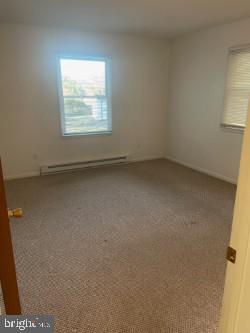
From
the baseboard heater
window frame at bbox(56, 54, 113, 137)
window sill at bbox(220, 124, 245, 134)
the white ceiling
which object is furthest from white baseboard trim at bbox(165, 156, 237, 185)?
the white ceiling

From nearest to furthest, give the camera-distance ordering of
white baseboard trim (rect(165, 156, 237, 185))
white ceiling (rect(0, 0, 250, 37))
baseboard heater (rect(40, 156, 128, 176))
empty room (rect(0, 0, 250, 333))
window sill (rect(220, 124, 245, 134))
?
empty room (rect(0, 0, 250, 333)), white ceiling (rect(0, 0, 250, 37)), window sill (rect(220, 124, 245, 134)), white baseboard trim (rect(165, 156, 237, 185)), baseboard heater (rect(40, 156, 128, 176))

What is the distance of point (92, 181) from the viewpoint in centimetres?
396

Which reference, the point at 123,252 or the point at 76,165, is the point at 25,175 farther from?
the point at 123,252

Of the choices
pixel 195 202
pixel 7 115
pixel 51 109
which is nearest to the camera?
pixel 195 202

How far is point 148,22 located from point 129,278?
11.3ft

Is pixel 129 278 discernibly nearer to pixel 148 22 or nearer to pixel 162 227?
pixel 162 227

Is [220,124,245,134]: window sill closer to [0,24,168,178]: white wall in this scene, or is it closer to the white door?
[0,24,168,178]: white wall

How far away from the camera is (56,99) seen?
409 cm

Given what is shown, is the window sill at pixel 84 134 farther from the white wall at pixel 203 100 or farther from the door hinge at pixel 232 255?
the door hinge at pixel 232 255

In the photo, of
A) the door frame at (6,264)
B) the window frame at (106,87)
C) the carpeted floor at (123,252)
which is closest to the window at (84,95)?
the window frame at (106,87)

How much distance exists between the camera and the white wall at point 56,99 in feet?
12.3

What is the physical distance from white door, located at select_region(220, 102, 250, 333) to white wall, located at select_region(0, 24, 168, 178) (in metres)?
3.93

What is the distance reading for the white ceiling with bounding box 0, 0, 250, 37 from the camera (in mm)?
2744

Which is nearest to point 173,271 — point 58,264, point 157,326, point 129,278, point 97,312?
point 129,278
